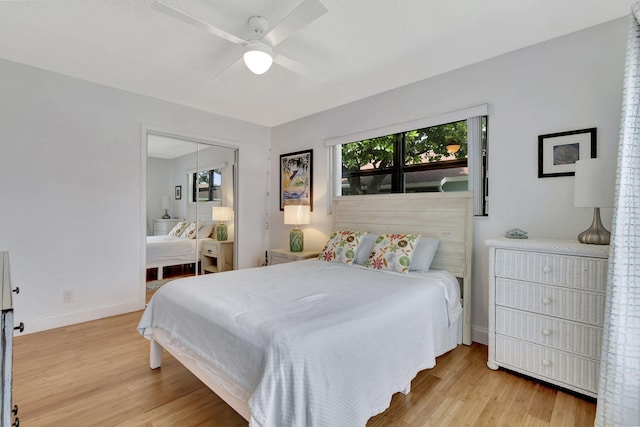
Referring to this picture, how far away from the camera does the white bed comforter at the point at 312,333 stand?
3.86 feet

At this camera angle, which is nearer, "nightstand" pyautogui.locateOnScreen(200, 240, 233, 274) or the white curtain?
the white curtain

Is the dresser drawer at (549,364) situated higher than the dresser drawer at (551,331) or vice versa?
the dresser drawer at (551,331)

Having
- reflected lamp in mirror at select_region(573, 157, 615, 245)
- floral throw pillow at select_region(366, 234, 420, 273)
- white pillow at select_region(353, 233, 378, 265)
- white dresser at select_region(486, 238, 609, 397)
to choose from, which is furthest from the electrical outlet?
reflected lamp in mirror at select_region(573, 157, 615, 245)

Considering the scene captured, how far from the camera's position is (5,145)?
104 inches

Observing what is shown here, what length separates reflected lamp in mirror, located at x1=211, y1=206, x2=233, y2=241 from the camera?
4137 mm

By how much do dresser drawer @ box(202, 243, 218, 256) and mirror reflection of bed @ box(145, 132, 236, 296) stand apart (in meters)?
0.05

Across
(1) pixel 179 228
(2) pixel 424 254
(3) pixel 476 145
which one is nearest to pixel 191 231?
(1) pixel 179 228

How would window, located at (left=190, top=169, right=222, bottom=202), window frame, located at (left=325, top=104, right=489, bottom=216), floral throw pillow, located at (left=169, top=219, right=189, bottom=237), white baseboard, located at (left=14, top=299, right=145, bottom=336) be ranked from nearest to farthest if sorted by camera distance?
window frame, located at (left=325, top=104, right=489, bottom=216), white baseboard, located at (left=14, top=299, right=145, bottom=336), floral throw pillow, located at (left=169, top=219, right=189, bottom=237), window, located at (left=190, top=169, right=222, bottom=202)

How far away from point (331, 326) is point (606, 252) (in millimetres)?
1672

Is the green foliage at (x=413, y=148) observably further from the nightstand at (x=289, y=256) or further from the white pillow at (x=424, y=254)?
the nightstand at (x=289, y=256)

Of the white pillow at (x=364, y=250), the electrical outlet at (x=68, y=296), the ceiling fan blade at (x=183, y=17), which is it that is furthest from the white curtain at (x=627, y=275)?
the electrical outlet at (x=68, y=296)

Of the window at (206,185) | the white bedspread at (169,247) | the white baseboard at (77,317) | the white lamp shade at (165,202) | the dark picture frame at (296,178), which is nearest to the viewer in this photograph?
the white baseboard at (77,317)

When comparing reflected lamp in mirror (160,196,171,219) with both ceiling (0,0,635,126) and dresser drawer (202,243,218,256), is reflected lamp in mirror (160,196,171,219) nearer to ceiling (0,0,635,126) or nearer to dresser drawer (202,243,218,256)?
dresser drawer (202,243,218,256)

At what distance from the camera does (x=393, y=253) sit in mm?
2615
